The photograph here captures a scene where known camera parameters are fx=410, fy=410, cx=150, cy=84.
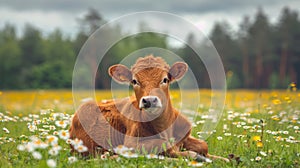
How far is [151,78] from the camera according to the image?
661cm

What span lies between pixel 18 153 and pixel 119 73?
2.11 m

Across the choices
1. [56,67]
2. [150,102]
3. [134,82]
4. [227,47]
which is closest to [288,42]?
[227,47]

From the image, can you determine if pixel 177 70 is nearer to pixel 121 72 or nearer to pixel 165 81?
pixel 165 81

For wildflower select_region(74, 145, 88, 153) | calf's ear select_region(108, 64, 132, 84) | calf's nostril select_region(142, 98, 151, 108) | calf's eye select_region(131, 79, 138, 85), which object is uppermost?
calf's ear select_region(108, 64, 132, 84)

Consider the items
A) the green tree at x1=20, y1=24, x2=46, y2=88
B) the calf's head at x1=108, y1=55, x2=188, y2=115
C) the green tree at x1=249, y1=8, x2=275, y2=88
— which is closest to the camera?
the calf's head at x1=108, y1=55, x2=188, y2=115

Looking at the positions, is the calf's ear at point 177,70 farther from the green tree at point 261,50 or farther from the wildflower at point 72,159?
the green tree at point 261,50

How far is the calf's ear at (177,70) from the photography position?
280 inches

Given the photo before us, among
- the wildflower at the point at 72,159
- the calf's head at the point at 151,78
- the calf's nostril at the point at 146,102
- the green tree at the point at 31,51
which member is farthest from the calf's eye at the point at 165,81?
the green tree at the point at 31,51

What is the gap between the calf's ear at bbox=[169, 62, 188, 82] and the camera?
7.11m

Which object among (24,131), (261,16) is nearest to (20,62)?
(261,16)

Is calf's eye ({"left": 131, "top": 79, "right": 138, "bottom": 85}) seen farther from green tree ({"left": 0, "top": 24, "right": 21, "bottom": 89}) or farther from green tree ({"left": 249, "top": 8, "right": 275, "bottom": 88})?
green tree ({"left": 0, "top": 24, "right": 21, "bottom": 89})

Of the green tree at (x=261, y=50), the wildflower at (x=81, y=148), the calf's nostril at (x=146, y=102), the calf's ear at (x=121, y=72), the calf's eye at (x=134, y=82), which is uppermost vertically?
the green tree at (x=261, y=50)

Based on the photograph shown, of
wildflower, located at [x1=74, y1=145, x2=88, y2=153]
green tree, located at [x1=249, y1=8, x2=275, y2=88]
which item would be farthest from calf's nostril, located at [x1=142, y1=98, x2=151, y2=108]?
green tree, located at [x1=249, y1=8, x2=275, y2=88]

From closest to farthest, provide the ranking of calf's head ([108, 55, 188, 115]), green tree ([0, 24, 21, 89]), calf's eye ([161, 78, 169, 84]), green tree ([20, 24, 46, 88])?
calf's head ([108, 55, 188, 115]) → calf's eye ([161, 78, 169, 84]) → green tree ([0, 24, 21, 89]) → green tree ([20, 24, 46, 88])
